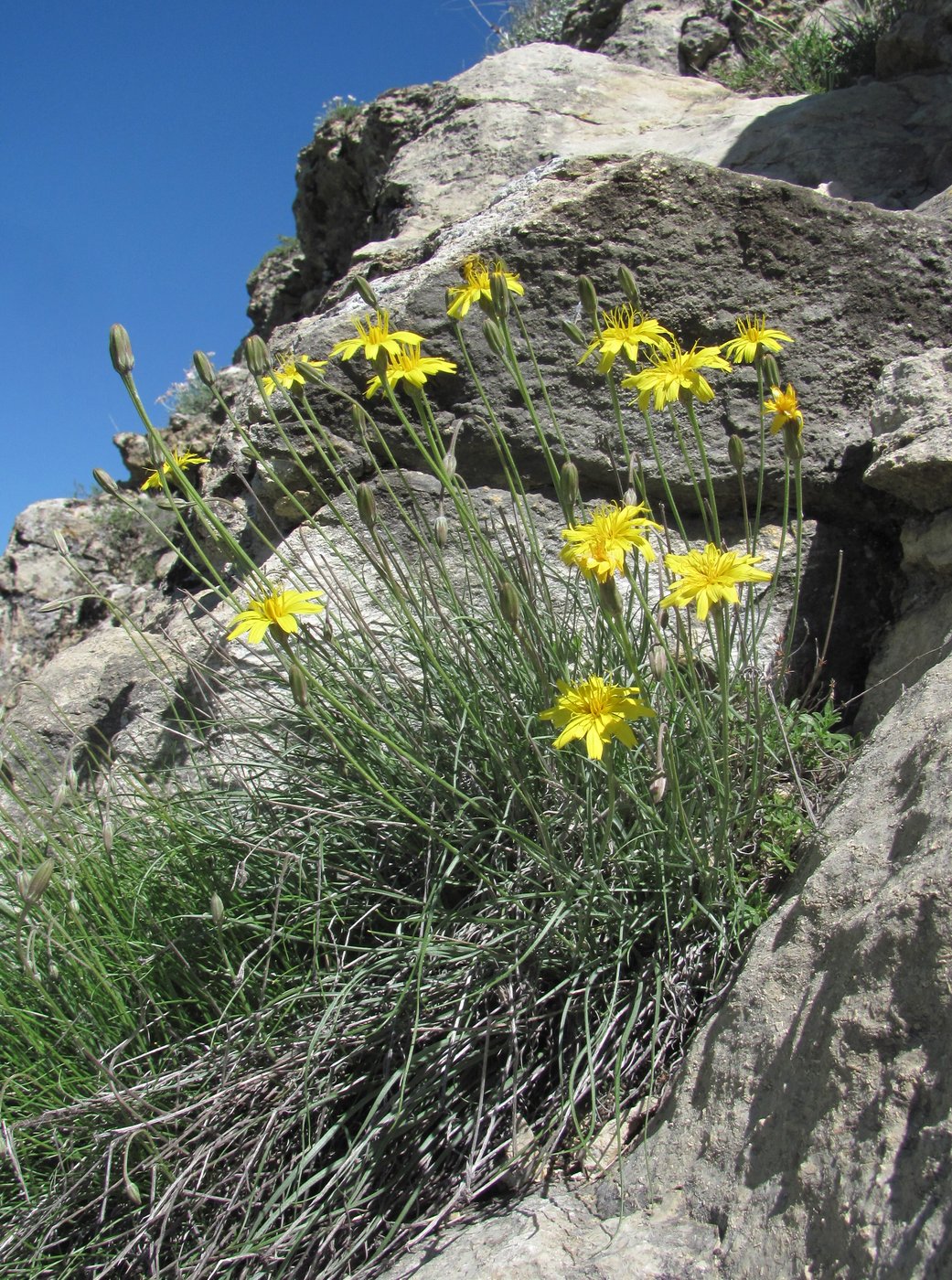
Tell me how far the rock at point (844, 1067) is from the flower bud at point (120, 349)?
1.70 metres

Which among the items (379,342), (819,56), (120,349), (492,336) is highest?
(819,56)

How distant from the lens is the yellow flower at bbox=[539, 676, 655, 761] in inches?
65.2

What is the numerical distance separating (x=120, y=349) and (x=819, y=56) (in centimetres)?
670

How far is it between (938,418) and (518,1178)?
228 cm

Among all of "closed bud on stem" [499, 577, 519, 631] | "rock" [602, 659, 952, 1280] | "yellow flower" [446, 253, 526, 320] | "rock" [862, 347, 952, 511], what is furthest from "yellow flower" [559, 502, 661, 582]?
"rock" [862, 347, 952, 511]

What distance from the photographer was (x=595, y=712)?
175 cm

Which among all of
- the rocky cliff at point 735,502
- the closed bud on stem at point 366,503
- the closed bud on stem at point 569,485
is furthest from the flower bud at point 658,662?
the closed bud on stem at point 366,503

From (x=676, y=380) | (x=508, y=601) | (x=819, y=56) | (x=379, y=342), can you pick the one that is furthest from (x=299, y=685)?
(x=819, y=56)

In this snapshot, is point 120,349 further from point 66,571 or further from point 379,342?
point 66,571

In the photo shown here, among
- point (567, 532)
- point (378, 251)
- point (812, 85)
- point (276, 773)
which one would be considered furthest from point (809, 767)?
point (812, 85)

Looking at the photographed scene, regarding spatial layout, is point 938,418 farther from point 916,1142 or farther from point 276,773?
point 276,773

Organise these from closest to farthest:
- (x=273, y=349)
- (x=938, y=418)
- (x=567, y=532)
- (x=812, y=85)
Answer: (x=567, y=532)
(x=938, y=418)
(x=273, y=349)
(x=812, y=85)

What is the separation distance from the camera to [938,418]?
263 cm

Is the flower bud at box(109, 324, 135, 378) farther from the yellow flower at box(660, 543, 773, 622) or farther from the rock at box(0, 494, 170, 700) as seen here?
the rock at box(0, 494, 170, 700)
